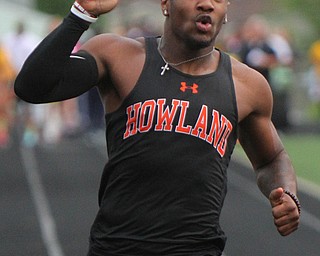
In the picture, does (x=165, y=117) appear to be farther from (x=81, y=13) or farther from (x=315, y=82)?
(x=315, y=82)

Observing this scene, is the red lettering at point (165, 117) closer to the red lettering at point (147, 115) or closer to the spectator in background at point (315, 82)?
the red lettering at point (147, 115)

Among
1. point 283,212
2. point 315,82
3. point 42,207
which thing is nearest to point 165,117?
point 283,212

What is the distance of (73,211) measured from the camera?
1279 cm

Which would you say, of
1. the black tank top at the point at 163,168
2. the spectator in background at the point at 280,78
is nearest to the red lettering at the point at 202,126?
the black tank top at the point at 163,168

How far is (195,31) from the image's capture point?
4.88m

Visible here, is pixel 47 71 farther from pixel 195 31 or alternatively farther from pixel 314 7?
pixel 314 7

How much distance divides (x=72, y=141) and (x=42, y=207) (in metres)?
9.33

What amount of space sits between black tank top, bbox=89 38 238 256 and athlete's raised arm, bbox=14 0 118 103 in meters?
0.32

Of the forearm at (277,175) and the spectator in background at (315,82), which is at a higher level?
the forearm at (277,175)

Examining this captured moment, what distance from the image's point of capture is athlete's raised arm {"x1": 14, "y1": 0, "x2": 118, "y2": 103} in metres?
4.59

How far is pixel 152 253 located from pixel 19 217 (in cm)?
779

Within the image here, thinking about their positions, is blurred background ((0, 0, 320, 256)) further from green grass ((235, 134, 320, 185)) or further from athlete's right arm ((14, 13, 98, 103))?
athlete's right arm ((14, 13, 98, 103))

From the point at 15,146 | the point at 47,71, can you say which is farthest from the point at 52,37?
the point at 15,146

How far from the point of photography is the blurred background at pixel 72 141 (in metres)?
11.9
